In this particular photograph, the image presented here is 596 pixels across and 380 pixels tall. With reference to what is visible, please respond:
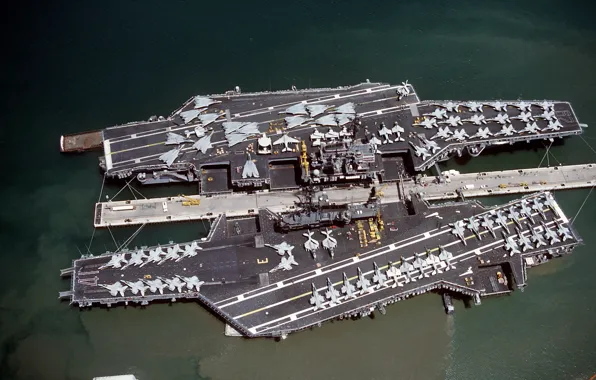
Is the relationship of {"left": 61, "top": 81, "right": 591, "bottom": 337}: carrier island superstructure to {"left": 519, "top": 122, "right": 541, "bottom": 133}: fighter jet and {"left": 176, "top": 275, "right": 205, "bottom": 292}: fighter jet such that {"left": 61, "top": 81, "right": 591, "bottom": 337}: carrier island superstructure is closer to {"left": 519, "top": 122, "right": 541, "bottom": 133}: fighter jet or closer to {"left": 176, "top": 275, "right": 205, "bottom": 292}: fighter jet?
{"left": 176, "top": 275, "right": 205, "bottom": 292}: fighter jet

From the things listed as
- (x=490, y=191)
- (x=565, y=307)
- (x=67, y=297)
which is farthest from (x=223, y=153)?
(x=565, y=307)

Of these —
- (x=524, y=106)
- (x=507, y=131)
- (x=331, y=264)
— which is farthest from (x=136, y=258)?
(x=524, y=106)

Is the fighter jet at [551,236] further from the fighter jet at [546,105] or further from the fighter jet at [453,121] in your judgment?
the fighter jet at [546,105]

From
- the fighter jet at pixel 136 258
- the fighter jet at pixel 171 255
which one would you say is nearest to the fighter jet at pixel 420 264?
the fighter jet at pixel 171 255

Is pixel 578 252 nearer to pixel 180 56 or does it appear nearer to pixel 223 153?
pixel 223 153

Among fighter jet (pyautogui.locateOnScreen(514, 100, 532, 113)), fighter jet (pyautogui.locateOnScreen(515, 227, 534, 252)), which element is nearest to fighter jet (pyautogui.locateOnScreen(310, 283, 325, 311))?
fighter jet (pyautogui.locateOnScreen(515, 227, 534, 252))

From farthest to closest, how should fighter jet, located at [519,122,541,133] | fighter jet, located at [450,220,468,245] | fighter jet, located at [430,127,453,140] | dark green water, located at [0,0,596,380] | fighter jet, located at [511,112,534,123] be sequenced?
fighter jet, located at [511,112,534,123]
fighter jet, located at [519,122,541,133]
fighter jet, located at [430,127,453,140]
fighter jet, located at [450,220,468,245]
dark green water, located at [0,0,596,380]

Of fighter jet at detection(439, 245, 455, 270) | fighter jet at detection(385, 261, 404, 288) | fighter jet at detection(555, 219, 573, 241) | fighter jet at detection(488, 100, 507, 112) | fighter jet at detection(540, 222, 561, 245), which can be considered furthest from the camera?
fighter jet at detection(488, 100, 507, 112)
